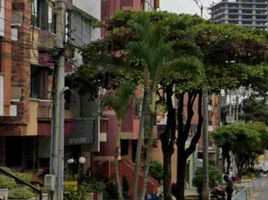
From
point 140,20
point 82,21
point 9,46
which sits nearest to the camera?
point 140,20

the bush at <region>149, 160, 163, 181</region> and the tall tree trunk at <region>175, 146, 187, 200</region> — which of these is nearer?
the tall tree trunk at <region>175, 146, 187, 200</region>

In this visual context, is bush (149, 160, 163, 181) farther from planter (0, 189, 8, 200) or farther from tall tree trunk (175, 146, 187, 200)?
planter (0, 189, 8, 200)

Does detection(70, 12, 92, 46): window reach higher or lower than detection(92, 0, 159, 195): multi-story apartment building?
higher

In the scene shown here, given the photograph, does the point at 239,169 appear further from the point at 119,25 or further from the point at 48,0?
the point at 48,0

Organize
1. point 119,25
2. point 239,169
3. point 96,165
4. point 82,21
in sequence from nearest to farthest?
point 119,25, point 82,21, point 96,165, point 239,169

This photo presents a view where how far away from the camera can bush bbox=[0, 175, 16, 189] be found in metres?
18.2

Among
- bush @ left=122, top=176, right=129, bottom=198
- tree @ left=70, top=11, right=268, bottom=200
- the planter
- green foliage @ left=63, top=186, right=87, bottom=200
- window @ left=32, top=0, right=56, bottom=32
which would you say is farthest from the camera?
bush @ left=122, top=176, right=129, bottom=198

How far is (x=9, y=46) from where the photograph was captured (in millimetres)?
20781

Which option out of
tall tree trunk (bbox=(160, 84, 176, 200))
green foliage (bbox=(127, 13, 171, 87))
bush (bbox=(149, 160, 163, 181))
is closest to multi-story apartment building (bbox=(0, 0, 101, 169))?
green foliage (bbox=(127, 13, 171, 87))

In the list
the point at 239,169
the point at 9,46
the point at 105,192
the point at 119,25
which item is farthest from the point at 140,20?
the point at 239,169

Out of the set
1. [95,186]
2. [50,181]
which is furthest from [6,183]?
[95,186]

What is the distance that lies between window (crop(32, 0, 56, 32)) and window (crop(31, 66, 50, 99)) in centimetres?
145

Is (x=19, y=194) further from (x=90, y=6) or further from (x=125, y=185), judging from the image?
(x=125, y=185)

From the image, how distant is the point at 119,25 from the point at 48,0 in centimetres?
637
